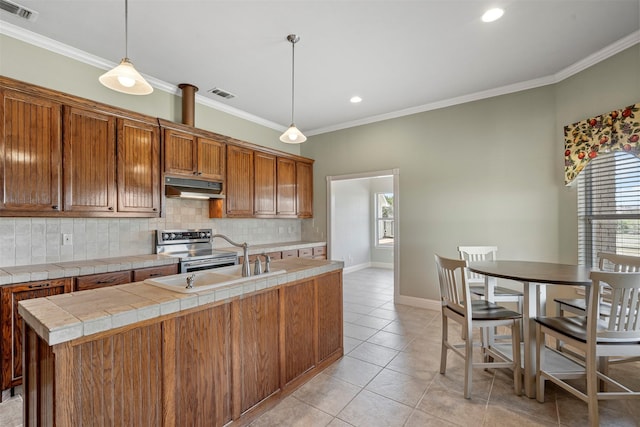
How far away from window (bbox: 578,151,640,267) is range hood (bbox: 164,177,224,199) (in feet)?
14.1

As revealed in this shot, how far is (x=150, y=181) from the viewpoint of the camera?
330 cm

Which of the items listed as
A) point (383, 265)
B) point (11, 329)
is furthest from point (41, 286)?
point (383, 265)

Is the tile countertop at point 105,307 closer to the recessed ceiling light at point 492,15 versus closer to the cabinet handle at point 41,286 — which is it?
the cabinet handle at point 41,286

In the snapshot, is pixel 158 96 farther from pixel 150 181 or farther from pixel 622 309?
pixel 622 309

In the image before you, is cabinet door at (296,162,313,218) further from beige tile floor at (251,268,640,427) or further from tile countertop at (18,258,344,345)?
tile countertop at (18,258,344,345)

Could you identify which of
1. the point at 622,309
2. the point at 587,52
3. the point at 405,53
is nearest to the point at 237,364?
the point at 622,309

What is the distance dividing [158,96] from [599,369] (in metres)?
5.09

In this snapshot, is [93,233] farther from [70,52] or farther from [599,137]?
[599,137]

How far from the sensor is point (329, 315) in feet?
8.68

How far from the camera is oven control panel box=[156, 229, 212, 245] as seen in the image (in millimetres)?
3572

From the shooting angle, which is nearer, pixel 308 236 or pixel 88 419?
pixel 88 419

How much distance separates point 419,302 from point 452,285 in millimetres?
2169

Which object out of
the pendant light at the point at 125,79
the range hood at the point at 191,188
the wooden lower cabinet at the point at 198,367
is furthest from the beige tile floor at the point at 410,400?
the pendant light at the point at 125,79

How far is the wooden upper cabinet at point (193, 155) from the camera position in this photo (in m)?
3.49
